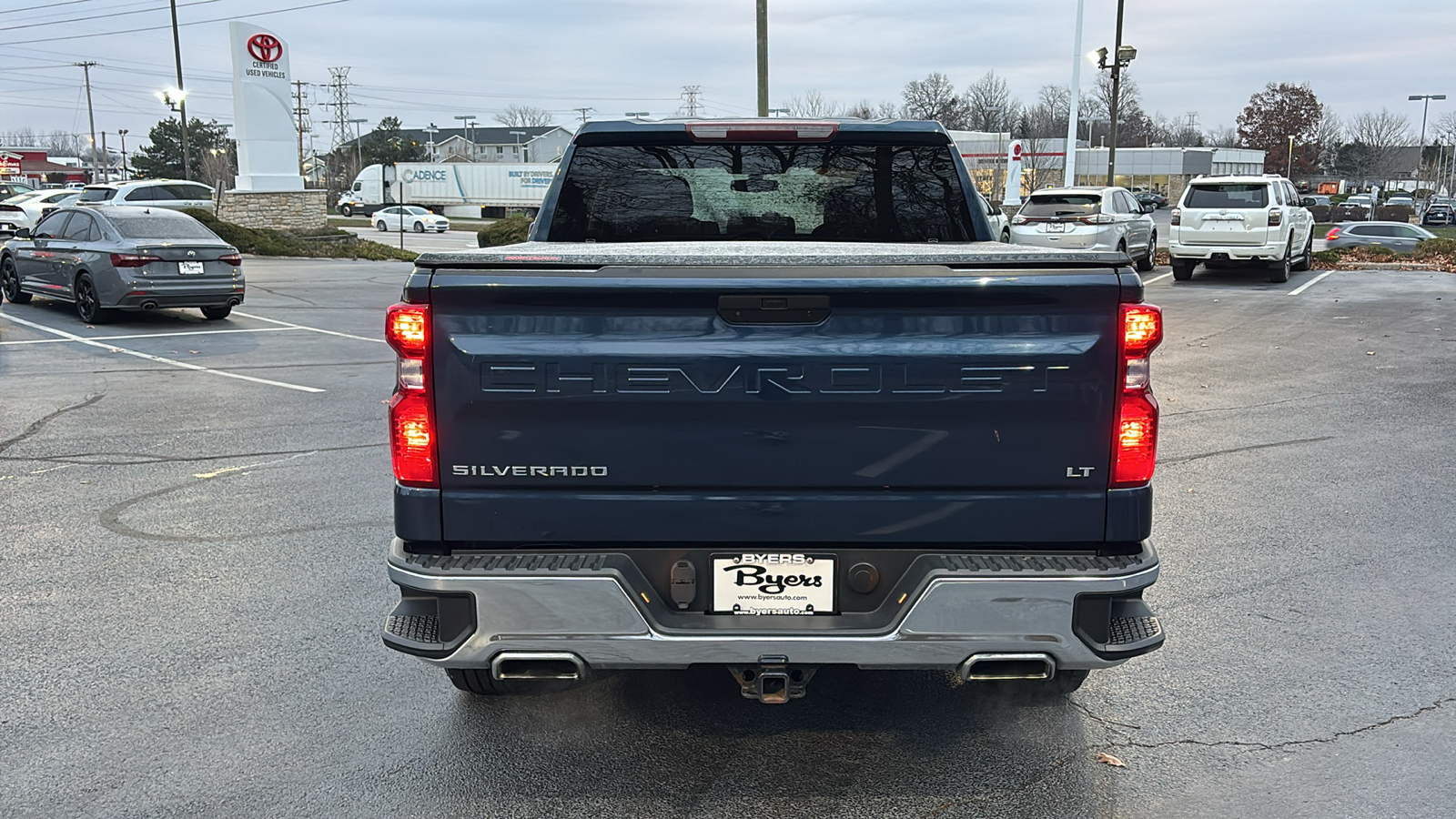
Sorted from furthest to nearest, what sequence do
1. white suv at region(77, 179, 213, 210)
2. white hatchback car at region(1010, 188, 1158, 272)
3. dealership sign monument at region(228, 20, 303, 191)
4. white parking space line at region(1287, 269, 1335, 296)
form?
dealership sign monument at region(228, 20, 303, 191) < white suv at region(77, 179, 213, 210) < white hatchback car at region(1010, 188, 1158, 272) < white parking space line at region(1287, 269, 1335, 296)

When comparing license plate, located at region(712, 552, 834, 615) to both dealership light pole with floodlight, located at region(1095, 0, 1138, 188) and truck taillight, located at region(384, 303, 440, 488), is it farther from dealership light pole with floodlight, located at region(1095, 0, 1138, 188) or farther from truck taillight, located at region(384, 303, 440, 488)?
dealership light pole with floodlight, located at region(1095, 0, 1138, 188)

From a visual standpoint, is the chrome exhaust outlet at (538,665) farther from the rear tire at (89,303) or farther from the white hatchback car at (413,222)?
the white hatchback car at (413,222)

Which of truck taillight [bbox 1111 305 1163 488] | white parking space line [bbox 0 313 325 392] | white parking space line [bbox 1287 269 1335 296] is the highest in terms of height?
truck taillight [bbox 1111 305 1163 488]

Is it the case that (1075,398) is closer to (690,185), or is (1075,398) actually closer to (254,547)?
(690,185)

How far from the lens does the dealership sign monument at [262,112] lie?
31.8 metres

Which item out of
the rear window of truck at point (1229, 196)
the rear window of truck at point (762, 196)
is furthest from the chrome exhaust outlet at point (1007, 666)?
the rear window of truck at point (1229, 196)

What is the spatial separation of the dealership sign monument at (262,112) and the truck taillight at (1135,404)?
33.1m

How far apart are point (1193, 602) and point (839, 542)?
109 inches

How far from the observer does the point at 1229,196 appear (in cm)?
2084

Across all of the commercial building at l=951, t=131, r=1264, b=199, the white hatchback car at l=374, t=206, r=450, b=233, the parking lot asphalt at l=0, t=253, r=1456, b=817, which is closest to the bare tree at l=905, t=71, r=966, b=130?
the commercial building at l=951, t=131, r=1264, b=199

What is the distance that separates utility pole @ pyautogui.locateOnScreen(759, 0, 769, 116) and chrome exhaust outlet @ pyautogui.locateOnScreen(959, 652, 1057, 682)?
853 inches

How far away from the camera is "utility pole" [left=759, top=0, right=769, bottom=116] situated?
23859mm

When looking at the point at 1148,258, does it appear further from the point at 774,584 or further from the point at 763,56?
the point at 774,584

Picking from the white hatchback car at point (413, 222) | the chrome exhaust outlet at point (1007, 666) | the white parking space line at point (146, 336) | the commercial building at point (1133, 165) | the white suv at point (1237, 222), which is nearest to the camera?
the chrome exhaust outlet at point (1007, 666)
